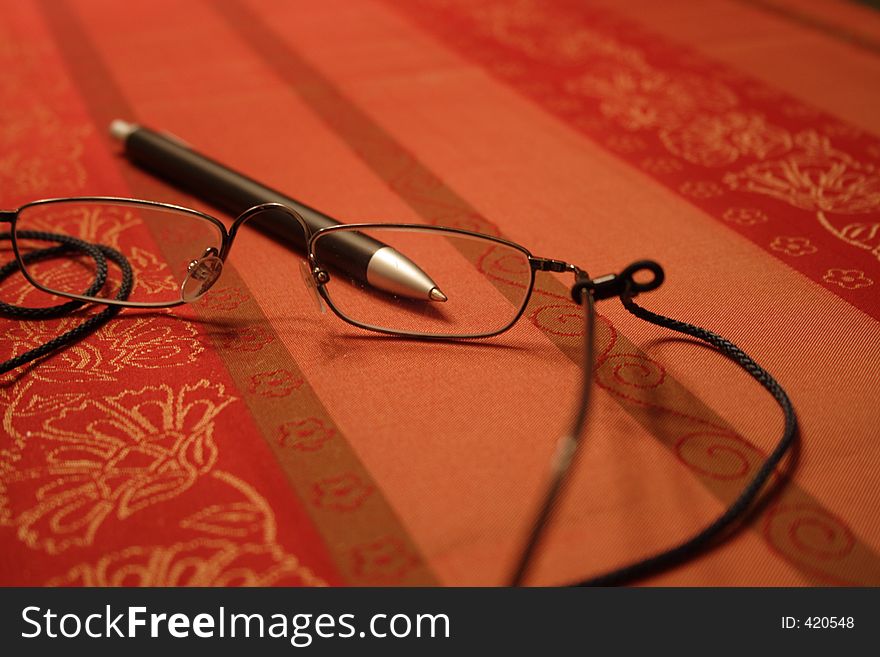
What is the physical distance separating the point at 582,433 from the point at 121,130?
0.60 meters

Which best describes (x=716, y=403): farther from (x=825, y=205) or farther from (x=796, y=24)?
(x=796, y=24)

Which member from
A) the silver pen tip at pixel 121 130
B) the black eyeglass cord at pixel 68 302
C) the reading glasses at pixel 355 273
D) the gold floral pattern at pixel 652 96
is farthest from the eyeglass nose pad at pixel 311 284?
the gold floral pattern at pixel 652 96

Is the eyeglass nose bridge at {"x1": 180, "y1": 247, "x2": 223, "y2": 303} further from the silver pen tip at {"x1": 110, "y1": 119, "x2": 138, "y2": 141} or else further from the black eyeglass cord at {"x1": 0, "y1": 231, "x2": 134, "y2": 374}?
the silver pen tip at {"x1": 110, "y1": 119, "x2": 138, "y2": 141}

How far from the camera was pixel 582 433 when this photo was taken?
48 cm

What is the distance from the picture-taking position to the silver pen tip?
818mm

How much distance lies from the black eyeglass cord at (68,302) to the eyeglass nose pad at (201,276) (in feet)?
0.18

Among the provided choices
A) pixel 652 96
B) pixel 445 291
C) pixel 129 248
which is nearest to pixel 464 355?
pixel 445 291

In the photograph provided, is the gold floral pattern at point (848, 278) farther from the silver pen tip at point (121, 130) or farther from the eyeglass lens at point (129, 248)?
the silver pen tip at point (121, 130)

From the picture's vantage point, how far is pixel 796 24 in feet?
3.95

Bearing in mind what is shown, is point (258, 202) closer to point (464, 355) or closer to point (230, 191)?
point (230, 191)

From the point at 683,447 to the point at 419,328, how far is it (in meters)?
0.20

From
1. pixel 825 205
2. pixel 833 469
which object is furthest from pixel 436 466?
pixel 825 205

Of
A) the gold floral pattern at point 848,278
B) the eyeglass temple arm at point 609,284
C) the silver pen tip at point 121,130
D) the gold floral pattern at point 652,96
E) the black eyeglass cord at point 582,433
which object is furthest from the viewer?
the gold floral pattern at point 652,96

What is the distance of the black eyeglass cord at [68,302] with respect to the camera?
550 millimetres
